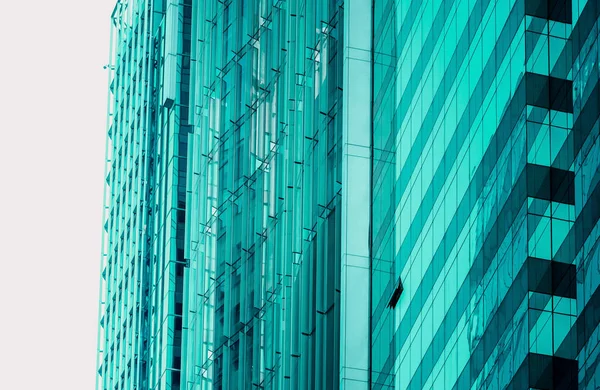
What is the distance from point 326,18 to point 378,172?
7797mm

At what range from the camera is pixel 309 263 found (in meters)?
71.4

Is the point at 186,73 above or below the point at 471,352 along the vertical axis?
above

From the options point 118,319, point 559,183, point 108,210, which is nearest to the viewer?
point 559,183

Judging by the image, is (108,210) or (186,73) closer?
(186,73)

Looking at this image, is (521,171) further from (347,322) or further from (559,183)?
(347,322)

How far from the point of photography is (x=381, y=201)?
72.1 metres

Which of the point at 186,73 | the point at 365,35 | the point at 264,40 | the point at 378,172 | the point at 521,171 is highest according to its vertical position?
the point at 186,73

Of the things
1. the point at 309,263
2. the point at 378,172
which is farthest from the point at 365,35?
the point at 309,263

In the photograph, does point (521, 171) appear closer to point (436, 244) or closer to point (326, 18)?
point (436, 244)

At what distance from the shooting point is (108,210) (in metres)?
132

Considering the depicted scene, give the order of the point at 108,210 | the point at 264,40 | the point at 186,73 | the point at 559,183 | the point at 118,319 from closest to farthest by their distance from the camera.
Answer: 1. the point at 559,183
2. the point at 264,40
3. the point at 186,73
4. the point at 118,319
5. the point at 108,210

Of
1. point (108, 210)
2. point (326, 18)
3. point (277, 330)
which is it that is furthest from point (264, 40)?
point (108, 210)

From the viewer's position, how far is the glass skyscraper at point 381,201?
53719mm

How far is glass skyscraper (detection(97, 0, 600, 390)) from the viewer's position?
5372cm
